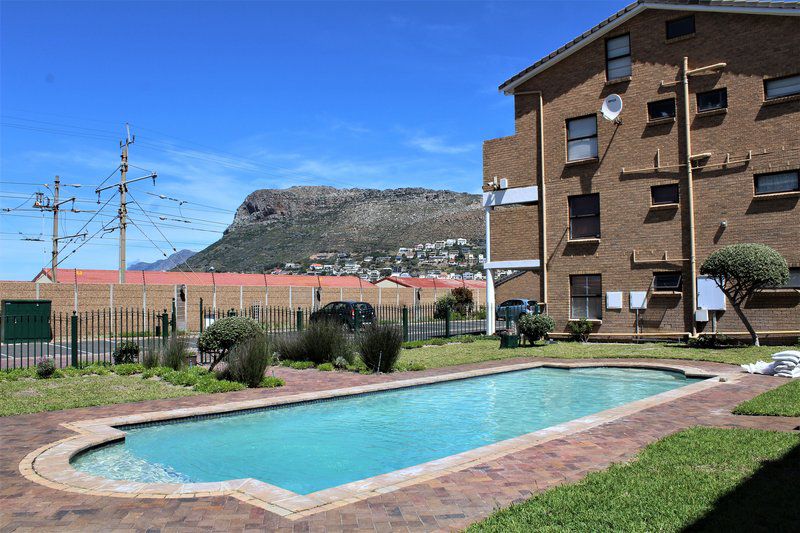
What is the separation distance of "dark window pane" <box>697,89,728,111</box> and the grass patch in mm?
13506

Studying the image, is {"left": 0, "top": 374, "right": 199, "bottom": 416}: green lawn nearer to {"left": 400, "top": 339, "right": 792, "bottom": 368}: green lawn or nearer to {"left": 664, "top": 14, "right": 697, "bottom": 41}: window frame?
{"left": 400, "top": 339, "right": 792, "bottom": 368}: green lawn

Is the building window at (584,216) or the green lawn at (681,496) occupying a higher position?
the building window at (584,216)

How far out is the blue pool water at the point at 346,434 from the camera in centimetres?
730

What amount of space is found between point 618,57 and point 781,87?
5.74 meters

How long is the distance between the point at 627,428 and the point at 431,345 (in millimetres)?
14701

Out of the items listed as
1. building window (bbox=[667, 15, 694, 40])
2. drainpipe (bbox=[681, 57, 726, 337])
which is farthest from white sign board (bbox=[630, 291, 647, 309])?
building window (bbox=[667, 15, 694, 40])

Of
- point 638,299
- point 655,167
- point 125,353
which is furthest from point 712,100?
point 125,353

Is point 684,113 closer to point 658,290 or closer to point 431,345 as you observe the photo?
point 658,290

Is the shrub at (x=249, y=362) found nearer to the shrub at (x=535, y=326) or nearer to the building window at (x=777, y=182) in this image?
the shrub at (x=535, y=326)

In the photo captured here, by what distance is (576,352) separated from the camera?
1934 cm

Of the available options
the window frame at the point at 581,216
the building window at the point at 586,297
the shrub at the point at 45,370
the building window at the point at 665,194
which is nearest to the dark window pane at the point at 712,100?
the building window at the point at 665,194

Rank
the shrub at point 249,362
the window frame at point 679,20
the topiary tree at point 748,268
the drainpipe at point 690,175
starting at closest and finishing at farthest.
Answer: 1. the shrub at point 249,362
2. the topiary tree at point 748,268
3. the drainpipe at point 690,175
4. the window frame at point 679,20

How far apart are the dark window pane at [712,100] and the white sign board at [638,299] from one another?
266 inches

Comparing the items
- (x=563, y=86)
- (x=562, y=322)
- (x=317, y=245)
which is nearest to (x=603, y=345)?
(x=562, y=322)
